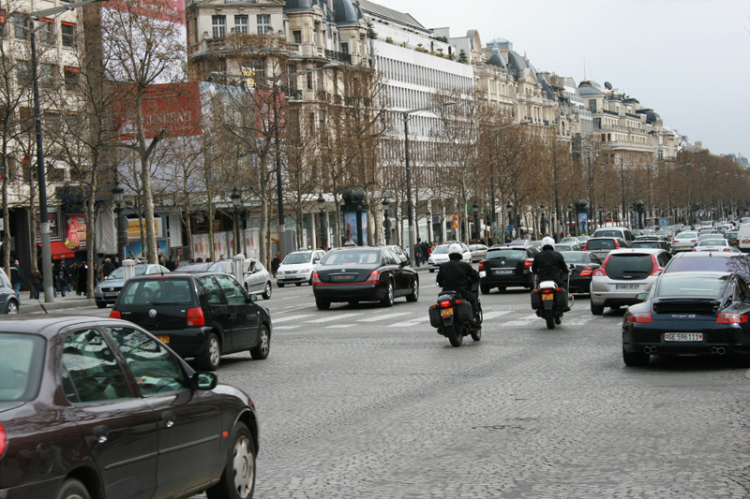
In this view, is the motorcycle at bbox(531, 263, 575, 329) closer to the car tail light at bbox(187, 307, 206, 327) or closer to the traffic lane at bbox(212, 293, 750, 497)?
the traffic lane at bbox(212, 293, 750, 497)

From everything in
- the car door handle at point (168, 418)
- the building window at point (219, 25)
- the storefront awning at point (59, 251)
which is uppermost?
the building window at point (219, 25)

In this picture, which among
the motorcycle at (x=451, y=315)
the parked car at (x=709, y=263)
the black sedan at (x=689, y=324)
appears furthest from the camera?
the motorcycle at (x=451, y=315)

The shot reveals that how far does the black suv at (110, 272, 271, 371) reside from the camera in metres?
16.4

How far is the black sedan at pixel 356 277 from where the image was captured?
30.2 meters

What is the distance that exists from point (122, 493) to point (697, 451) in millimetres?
5151

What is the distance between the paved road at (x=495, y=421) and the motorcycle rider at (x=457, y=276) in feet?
3.18

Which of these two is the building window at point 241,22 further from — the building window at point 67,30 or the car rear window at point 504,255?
the car rear window at point 504,255

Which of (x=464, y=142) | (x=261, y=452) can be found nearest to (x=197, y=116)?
(x=464, y=142)

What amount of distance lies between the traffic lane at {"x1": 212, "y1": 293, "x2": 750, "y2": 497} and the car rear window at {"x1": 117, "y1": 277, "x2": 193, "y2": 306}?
4.35 feet

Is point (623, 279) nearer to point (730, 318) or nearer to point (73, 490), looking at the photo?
point (730, 318)

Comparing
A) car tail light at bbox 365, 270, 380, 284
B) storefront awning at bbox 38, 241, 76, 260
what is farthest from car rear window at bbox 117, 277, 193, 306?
storefront awning at bbox 38, 241, 76, 260

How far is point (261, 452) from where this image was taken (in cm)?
979

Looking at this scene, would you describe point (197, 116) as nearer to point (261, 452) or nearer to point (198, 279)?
point (198, 279)

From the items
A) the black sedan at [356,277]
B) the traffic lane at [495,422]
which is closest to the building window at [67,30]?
the black sedan at [356,277]
